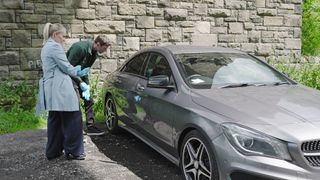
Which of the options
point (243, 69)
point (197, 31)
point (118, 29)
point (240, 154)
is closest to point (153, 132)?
point (243, 69)

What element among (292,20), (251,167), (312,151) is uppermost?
(292,20)

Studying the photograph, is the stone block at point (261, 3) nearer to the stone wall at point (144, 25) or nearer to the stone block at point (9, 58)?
the stone wall at point (144, 25)

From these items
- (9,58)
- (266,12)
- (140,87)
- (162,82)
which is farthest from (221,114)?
(266,12)

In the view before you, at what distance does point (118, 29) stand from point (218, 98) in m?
5.40

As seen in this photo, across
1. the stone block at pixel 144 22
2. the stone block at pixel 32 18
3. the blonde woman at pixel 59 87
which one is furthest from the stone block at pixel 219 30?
the blonde woman at pixel 59 87

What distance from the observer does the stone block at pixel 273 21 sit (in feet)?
35.1

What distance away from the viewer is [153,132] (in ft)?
16.3

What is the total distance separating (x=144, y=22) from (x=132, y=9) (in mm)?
395

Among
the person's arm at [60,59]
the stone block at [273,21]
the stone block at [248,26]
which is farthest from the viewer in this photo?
the stone block at [273,21]

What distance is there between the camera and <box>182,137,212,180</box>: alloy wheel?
3881mm

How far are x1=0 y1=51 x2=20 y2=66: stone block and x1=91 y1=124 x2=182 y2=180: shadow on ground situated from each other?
9.27 ft

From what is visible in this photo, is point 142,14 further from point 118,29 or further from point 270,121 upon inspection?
point 270,121

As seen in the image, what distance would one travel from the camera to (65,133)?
17.3ft

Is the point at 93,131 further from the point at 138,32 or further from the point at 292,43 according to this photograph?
the point at 292,43
